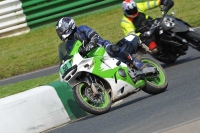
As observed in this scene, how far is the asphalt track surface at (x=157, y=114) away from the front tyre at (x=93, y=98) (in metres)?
0.12

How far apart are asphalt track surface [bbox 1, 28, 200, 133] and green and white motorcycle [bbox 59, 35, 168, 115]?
0.61 ft

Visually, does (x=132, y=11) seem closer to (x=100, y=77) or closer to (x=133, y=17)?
(x=133, y=17)

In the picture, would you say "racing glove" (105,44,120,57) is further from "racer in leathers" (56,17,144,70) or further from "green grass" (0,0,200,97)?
"green grass" (0,0,200,97)

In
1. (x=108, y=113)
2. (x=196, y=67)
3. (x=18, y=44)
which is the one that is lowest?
(x=18, y=44)

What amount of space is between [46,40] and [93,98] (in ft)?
31.1

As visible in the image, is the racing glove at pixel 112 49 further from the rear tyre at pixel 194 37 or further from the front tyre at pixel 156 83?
the rear tyre at pixel 194 37

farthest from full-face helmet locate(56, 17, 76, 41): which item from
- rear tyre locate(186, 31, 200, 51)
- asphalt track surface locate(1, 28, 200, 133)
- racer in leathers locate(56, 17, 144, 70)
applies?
rear tyre locate(186, 31, 200, 51)

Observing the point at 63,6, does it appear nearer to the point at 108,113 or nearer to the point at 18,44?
the point at 18,44

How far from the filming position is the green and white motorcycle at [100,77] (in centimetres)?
870

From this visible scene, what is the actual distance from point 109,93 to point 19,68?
274 inches

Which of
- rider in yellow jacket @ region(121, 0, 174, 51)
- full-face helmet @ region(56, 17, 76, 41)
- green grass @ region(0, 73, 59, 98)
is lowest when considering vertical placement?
green grass @ region(0, 73, 59, 98)

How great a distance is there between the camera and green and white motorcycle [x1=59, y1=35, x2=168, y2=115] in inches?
343

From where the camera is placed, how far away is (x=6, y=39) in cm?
1847

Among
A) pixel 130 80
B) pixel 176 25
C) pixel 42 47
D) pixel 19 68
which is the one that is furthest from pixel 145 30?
pixel 42 47
